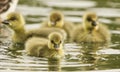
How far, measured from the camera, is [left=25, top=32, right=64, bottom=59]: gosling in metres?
10.4

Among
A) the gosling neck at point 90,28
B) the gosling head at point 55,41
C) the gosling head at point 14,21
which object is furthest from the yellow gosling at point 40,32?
the gosling head at point 55,41

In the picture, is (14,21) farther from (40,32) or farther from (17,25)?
(40,32)

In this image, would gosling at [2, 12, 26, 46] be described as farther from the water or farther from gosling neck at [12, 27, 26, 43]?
the water

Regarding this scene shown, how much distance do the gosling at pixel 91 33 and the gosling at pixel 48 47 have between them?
1.20 m

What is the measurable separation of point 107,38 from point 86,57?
5.08 ft

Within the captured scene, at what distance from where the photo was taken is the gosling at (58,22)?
1227 centimetres

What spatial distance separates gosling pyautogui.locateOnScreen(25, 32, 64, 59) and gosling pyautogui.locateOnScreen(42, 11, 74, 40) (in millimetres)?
1347

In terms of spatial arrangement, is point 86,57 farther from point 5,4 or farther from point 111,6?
point 111,6

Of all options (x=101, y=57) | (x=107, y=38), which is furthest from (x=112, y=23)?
(x=101, y=57)

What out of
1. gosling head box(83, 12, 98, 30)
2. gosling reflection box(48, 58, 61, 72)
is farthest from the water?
gosling head box(83, 12, 98, 30)

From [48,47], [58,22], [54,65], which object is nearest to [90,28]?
[58,22]

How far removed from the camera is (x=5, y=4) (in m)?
13.3

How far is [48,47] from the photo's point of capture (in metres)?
10.5

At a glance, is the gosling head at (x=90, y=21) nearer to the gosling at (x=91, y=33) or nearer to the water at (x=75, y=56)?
the gosling at (x=91, y=33)
